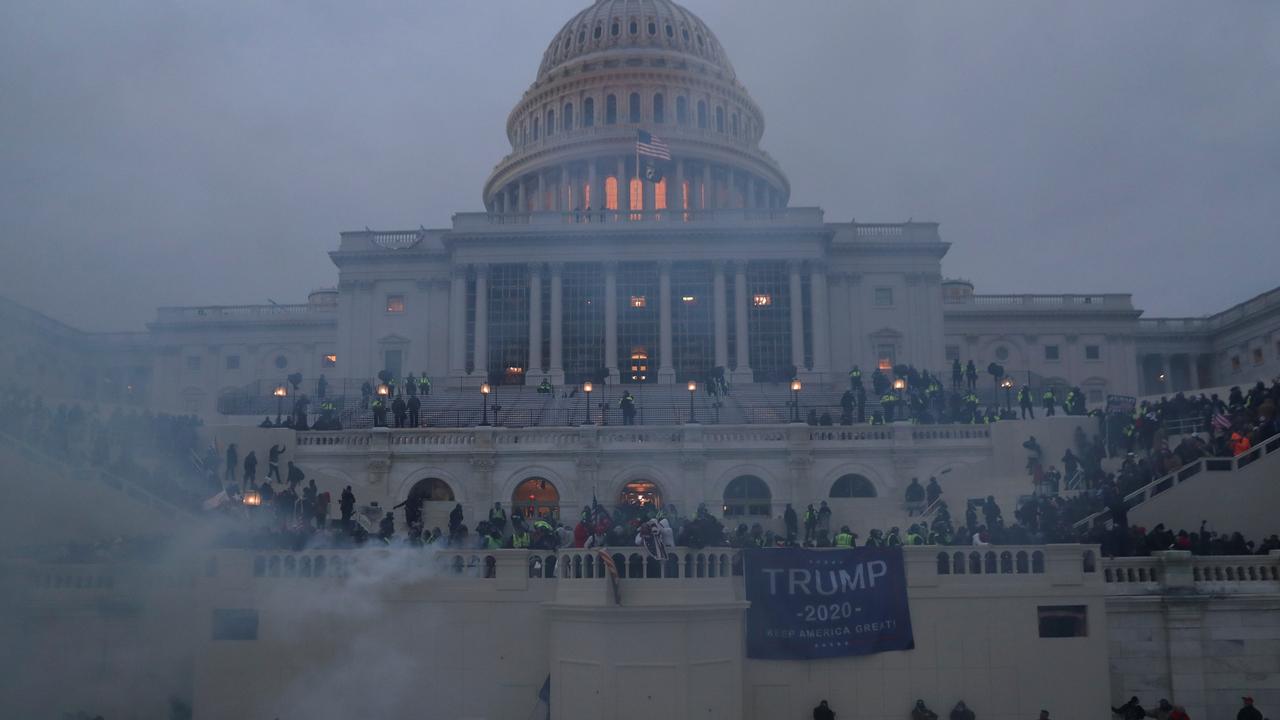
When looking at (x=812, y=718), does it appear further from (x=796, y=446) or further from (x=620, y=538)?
(x=796, y=446)

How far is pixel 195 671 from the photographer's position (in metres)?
24.9

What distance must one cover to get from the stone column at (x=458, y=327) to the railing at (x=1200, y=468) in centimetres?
4617

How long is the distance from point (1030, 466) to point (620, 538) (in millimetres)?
20018

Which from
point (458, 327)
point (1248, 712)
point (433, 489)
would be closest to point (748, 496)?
point (433, 489)

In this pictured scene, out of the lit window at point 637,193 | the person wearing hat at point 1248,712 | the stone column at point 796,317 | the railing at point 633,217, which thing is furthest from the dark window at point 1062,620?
the lit window at point 637,193

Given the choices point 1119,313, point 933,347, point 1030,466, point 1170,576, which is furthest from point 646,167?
point 1170,576

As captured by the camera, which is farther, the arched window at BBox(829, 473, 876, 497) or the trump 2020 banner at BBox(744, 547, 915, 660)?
the arched window at BBox(829, 473, 876, 497)

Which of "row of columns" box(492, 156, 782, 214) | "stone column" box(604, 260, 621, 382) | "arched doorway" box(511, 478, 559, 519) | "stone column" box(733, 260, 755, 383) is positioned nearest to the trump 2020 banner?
"arched doorway" box(511, 478, 559, 519)

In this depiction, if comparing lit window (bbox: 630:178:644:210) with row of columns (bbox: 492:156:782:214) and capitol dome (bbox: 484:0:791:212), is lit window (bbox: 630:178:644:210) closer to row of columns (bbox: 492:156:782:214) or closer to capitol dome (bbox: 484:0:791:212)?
capitol dome (bbox: 484:0:791:212)

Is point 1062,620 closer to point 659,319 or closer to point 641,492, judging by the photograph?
point 641,492

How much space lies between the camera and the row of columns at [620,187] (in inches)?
3620

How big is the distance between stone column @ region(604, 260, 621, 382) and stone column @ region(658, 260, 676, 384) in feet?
8.44

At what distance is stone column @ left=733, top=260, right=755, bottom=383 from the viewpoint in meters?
70.4

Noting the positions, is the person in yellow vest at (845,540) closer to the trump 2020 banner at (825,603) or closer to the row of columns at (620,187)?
the trump 2020 banner at (825,603)
